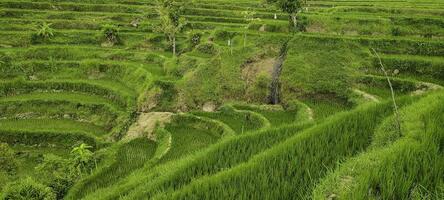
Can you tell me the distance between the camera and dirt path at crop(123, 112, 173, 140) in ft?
71.1

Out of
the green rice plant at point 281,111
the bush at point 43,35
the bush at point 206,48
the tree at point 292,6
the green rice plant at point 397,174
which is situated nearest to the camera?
the green rice plant at point 397,174

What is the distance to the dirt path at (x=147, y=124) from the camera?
71.1 feet

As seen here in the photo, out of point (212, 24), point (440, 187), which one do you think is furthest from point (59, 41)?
point (440, 187)

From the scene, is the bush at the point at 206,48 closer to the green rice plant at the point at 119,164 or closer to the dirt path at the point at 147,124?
the dirt path at the point at 147,124

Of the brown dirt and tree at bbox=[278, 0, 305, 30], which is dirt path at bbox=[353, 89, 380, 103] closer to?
the brown dirt

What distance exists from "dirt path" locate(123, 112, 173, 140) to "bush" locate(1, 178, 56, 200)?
643 centimetres

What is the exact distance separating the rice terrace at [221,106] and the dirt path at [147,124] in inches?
3.2

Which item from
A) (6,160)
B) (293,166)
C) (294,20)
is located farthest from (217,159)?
(294,20)

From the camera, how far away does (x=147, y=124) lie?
2241 cm

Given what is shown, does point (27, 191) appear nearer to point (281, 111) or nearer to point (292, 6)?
point (281, 111)

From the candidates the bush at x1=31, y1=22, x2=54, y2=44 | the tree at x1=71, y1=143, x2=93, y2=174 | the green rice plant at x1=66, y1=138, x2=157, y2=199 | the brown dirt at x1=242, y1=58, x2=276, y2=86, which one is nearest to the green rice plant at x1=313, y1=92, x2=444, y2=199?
the green rice plant at x1=66, y1=138, x2=157, y2=199

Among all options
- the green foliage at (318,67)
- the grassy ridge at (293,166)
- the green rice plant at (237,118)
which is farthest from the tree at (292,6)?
the grassy ridge at (293,166)

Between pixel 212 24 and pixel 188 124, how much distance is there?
19584 mm

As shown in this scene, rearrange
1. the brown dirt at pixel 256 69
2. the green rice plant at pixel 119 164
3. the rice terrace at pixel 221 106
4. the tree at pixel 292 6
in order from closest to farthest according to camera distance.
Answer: the rice terrace at pixel 221 106
the green rice plant at pixel 119 164
the brown dirt at pixel 256 69
the tree at pixel 292 6
